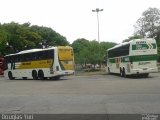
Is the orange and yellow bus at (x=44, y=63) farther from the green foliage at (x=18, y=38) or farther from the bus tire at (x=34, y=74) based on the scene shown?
the green foliage at (x=18, y=38)

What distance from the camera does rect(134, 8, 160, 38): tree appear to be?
97.1m

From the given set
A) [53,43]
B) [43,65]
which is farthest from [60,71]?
[53,43]

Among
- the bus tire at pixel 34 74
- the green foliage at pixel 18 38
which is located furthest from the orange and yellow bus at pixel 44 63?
the green foliage at pixel 18 38

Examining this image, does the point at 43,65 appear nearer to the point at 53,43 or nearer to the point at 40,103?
the point at 40,103

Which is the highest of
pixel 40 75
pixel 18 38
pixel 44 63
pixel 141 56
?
pixel 18 38

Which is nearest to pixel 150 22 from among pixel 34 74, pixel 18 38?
pixel 18 38

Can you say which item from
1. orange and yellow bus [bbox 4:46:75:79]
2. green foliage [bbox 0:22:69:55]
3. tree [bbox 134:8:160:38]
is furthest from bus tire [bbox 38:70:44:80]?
tree [bbox 134:8:160:38]

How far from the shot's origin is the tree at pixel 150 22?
97062 mm

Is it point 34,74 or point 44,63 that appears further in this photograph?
point 34,74

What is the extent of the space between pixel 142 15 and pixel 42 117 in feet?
291

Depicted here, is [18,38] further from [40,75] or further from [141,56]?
[141,56]

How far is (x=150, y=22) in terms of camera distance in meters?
97.5

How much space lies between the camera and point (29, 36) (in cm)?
7969

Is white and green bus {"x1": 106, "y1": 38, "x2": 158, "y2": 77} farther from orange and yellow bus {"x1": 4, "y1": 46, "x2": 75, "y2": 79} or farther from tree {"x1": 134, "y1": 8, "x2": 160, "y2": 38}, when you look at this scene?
tree {"x1": 134, "y1": 8, "x2": 160, "y2": 38}
